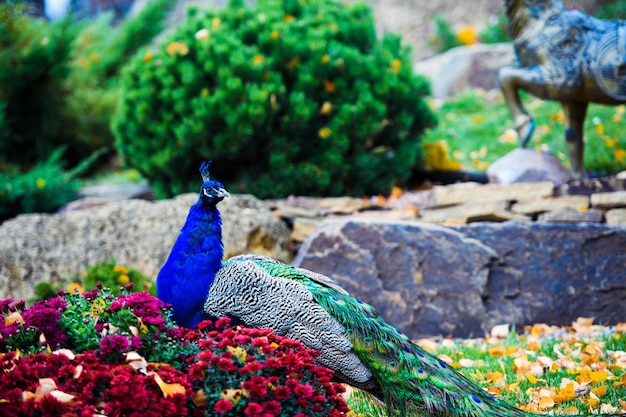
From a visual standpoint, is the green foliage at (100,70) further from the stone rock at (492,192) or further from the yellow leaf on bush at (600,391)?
the yellow leaf on bush at (600,391)

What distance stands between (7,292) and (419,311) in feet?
9.81

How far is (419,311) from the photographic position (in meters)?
5.05

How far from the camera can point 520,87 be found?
646cm

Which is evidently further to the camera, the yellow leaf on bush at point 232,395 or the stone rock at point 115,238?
the stone rock at point 115,238

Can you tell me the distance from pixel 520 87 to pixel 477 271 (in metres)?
2.15

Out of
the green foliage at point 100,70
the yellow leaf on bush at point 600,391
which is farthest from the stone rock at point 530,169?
the green foliage at point 100,70

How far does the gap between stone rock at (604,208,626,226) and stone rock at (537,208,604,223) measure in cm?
5

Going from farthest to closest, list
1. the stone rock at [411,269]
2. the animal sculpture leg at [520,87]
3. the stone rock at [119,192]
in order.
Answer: the stone rock at [119,192] < the animal sculpture leg at [520,87] < the stone rock at [411,269]

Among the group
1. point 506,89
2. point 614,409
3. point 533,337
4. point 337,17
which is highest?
point 337,17

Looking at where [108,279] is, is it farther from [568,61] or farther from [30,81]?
[30,81]

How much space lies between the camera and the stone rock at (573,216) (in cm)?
547

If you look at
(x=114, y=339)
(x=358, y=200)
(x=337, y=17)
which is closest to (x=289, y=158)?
(x=358, y=200)

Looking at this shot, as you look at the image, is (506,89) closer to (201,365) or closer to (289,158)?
(289,158)

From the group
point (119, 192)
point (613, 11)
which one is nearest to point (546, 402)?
point (119, 192)
